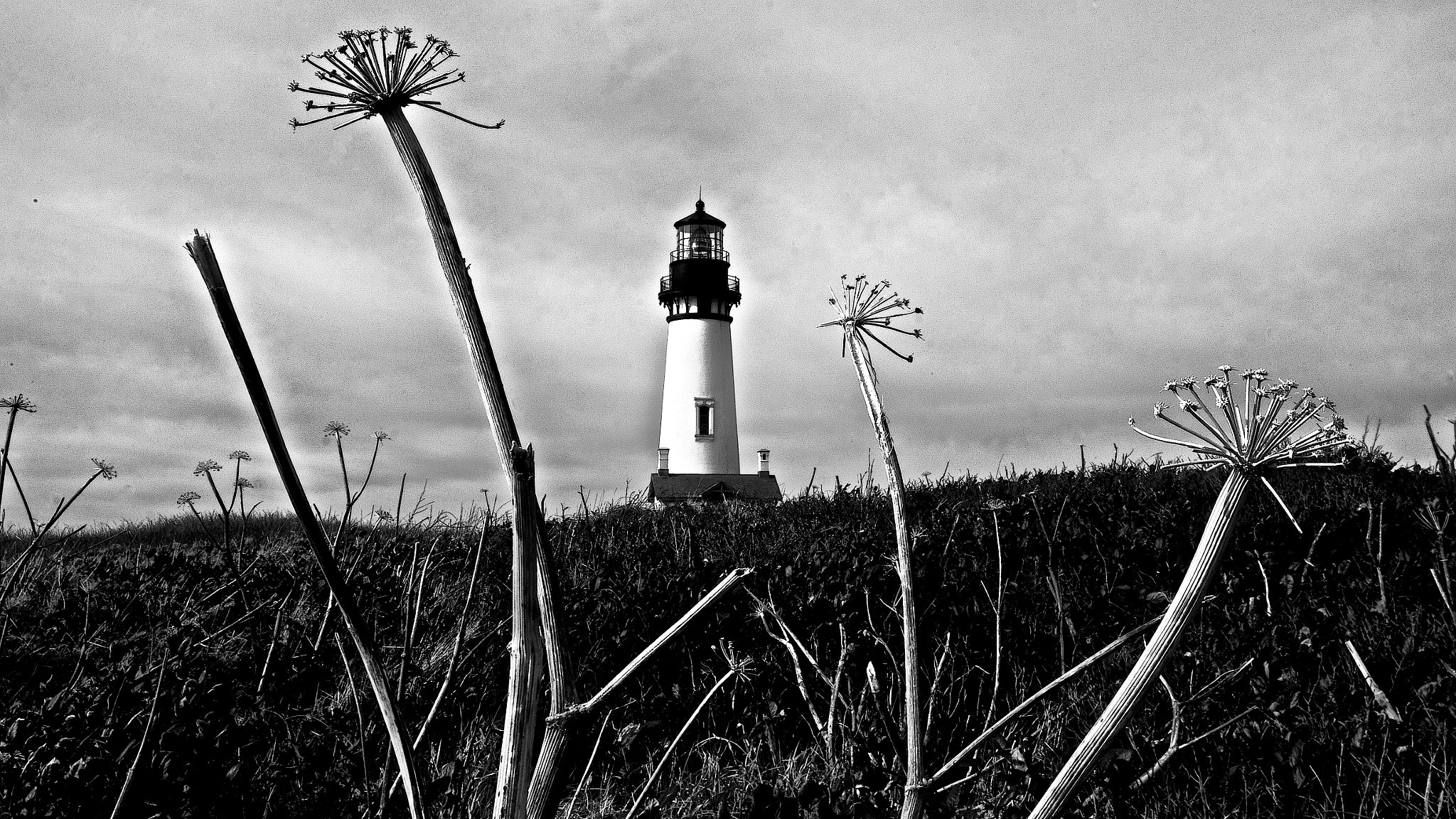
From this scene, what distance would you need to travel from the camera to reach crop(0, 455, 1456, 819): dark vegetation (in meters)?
A: 3.14

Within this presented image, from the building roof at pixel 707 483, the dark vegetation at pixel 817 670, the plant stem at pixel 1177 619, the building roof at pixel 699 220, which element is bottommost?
the dark vegetation at pixel 817 670

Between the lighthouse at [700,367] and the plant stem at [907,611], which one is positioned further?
the lighthouse at [700,367]

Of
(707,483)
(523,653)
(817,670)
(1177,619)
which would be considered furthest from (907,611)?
(707,483)

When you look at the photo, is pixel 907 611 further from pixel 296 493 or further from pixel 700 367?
pixel 700 367

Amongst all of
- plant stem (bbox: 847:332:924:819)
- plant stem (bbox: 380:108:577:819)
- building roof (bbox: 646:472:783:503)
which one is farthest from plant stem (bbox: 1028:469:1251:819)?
building roof (bbox: 646:472:783:503)

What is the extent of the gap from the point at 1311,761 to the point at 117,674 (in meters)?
4.46

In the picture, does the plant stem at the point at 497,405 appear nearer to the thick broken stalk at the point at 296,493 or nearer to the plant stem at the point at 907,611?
the thick broken stalk at the point at 296,493

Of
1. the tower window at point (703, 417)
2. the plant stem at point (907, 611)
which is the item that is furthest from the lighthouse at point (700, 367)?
the plant stem at point (907, 611)

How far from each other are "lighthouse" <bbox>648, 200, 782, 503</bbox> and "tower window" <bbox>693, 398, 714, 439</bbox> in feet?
0.09

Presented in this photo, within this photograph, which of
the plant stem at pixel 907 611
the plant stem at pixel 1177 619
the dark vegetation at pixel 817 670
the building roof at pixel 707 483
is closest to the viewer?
the plant stem at pixel 1177 619

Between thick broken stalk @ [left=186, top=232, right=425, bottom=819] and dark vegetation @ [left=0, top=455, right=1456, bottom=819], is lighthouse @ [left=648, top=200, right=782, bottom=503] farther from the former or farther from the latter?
thick broken stalk @ [left=186, top=232, right=425, bottom=819]

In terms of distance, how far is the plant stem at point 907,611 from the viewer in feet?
4.33

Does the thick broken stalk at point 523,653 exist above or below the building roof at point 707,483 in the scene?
below

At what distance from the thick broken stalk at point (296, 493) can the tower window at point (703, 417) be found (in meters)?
36.6
